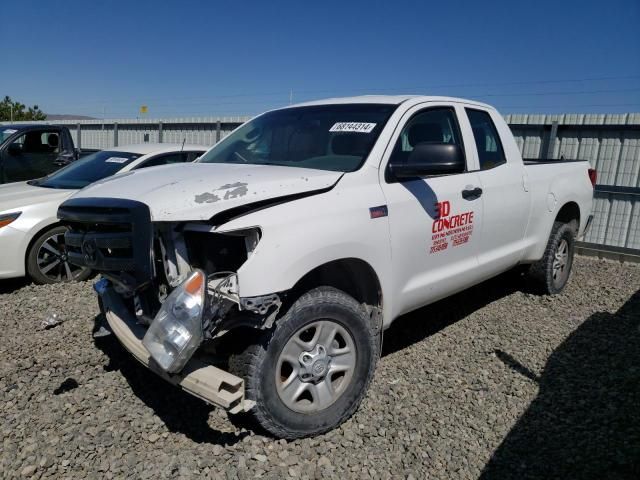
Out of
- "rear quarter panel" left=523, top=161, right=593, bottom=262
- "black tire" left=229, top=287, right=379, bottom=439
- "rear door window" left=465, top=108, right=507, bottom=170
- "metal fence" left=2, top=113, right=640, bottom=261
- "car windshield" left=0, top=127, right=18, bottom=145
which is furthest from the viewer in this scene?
"car windshield" left=0, top=127, right=18, bottom=145

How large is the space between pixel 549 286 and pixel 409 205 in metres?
2.86

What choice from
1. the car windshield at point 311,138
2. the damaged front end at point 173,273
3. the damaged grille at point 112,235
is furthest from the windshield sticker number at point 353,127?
the damaged grille at point 112,235

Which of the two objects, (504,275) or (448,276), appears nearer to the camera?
(448,276)

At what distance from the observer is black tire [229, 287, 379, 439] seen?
101 inches

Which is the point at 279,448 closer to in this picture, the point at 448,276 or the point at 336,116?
the point at 448,276

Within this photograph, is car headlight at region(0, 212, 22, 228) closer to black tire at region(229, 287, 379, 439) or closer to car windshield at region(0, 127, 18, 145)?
car windshield at region(0, 127, 18, 145)

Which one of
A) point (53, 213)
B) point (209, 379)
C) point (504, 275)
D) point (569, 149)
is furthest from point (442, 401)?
point (569, 149)

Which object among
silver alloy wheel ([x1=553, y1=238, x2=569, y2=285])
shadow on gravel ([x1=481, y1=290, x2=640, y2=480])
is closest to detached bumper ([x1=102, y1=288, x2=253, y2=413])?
shadow on gravel ([x1=481, y1=290, x2=640, y2=480])

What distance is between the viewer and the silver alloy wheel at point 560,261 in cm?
535

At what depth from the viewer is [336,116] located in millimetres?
3658

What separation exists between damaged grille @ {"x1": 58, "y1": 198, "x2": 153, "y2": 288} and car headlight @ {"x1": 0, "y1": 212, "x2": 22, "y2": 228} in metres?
2.65

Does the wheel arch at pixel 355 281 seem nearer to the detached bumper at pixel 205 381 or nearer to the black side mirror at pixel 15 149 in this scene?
the detached bumper at pixel 205 381

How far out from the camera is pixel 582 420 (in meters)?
3.12

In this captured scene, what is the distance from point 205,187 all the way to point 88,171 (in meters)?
4.21
